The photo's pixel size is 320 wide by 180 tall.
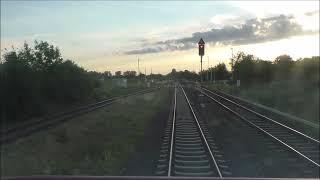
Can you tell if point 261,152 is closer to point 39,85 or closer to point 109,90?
point 39,85

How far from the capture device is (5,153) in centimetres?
1689

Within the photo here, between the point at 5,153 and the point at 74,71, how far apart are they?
105ft

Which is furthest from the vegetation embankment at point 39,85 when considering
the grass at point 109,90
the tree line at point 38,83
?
the grass at point 109,90

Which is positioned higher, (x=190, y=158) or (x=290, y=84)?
(x=290, y=84)

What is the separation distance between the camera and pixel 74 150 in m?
18.4

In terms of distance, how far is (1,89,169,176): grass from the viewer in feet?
46.3

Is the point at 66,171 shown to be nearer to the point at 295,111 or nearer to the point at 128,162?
the point at 128,162

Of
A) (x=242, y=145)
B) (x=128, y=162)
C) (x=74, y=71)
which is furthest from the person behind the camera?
(x=74, y=71)

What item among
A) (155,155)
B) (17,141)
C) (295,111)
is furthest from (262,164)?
(295,111)

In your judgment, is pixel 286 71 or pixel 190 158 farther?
pixel 286 71

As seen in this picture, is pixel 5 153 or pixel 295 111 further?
pixel 295 111

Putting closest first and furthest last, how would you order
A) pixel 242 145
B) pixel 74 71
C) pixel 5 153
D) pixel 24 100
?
pixel 5 153
pixel 242 145
pixel 24 100
pixel 74 71

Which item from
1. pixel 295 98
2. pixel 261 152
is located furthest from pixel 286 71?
pixel 261 152

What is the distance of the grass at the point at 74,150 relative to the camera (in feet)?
46.3
